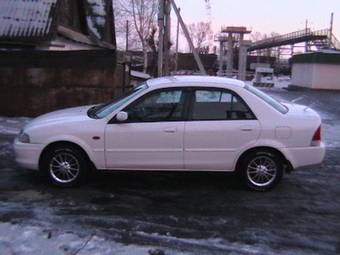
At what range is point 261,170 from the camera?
768 centimetres

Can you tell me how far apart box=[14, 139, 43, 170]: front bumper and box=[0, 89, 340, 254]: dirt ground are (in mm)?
338

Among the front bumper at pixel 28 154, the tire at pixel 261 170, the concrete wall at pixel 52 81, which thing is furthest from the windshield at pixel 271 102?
the concrete wall at pixel 52 81

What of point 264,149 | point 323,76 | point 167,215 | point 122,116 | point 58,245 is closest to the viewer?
point 58,245

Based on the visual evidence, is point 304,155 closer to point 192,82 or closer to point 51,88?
point 192,82

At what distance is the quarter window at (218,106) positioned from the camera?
7.57 m

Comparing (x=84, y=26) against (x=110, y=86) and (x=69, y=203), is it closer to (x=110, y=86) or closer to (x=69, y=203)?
(x=110, y=86)

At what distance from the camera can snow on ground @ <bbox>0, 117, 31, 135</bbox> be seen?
12.7 meters

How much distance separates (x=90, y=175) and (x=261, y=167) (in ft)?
8.38

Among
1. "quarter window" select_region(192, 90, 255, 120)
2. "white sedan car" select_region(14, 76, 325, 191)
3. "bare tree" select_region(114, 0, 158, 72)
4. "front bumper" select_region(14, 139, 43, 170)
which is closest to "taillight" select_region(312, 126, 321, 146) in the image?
"white sedan car" select_region(14, 76, 325, 191)

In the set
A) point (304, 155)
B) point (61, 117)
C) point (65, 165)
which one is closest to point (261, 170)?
point (304, 155)

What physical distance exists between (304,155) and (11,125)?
822cm

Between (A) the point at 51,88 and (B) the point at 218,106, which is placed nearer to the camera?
(B) the point at 218,106

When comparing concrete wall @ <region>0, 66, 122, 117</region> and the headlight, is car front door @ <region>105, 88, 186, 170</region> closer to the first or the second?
the headlight

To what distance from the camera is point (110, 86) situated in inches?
574
